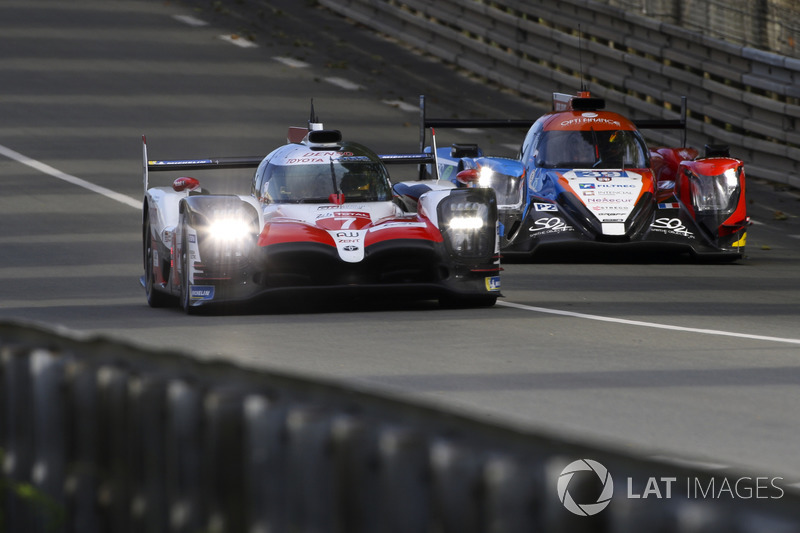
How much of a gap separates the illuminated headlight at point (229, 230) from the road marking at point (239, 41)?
61.6 feet

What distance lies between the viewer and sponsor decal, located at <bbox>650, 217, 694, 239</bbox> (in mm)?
14430

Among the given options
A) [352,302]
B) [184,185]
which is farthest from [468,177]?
[184,185]

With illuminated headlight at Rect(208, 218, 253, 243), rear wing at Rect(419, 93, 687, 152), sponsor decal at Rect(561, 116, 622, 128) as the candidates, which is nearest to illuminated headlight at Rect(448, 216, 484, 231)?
illuminated headlight at Rect(208, 218, 253, 243)

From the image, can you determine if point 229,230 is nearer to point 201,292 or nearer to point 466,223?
point 201,292

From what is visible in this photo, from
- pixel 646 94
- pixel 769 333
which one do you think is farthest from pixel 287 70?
pixel 769 333

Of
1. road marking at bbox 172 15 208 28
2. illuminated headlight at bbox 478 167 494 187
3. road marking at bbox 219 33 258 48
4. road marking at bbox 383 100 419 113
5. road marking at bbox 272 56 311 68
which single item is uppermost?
road marking at bbox 172 15 208 28

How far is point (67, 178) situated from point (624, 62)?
932cm

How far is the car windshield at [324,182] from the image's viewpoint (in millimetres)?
11531

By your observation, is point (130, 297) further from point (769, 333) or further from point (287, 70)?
point (287, 70)

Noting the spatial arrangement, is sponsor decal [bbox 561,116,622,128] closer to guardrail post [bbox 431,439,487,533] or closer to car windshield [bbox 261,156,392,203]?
car windshield [bbox 261,156,392,203]

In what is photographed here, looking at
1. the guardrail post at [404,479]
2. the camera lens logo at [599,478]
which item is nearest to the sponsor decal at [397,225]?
the guardrail post at [404,479]

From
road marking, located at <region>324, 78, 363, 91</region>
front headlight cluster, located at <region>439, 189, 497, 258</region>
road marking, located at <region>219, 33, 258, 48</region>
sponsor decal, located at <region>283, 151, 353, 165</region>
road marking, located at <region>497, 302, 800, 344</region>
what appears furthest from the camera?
road marking, located at <region>219, 33, 258, 48</region>

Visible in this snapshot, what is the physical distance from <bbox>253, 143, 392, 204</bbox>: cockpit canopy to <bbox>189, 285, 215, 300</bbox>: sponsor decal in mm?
1293

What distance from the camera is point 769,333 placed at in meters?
9.69
